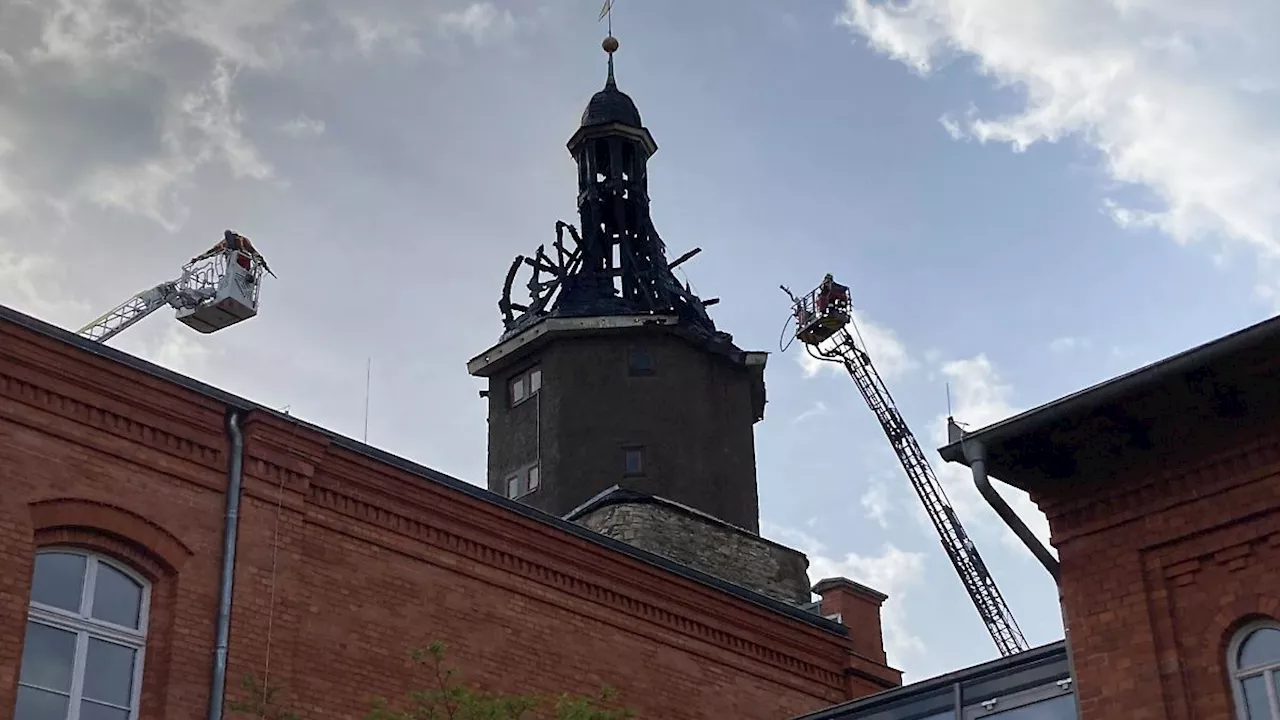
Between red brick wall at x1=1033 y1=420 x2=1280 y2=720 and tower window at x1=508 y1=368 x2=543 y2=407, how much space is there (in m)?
21.4

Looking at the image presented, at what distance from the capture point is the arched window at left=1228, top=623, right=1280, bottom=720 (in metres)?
12.0

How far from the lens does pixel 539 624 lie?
20.5m

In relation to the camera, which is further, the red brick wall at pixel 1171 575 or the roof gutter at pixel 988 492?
the roof gutter at pixel 988 492

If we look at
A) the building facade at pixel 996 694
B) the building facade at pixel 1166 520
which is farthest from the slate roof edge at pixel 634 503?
the building facade at pixel 1166 520

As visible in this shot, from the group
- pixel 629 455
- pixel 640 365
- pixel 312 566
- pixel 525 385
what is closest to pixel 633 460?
pixel 629 455

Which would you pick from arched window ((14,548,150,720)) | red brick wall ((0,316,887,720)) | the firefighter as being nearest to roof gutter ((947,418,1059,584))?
red brick wall ((0,316,887,720))

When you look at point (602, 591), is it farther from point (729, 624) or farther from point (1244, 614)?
point (1244, 614)

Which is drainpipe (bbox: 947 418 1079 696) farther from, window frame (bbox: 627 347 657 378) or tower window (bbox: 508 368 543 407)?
tower window (bbox: 508 368 543 407)

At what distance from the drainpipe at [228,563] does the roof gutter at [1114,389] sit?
26.5ft

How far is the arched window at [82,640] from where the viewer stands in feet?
52.5

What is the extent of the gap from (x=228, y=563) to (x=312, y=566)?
1151 millimetres

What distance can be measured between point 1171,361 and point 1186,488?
1253mm

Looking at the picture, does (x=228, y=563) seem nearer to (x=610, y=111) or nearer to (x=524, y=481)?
(x=524, y=481)

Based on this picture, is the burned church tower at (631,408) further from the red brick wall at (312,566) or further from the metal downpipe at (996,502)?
the metal downpipe at (996,502)
